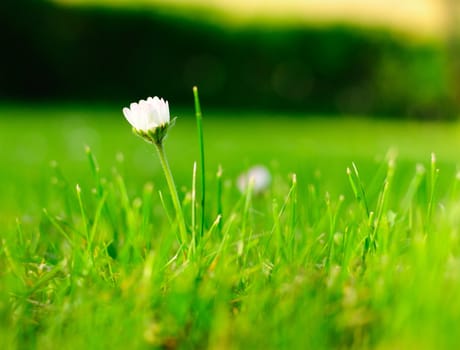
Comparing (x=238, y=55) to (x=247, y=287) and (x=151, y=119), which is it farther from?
(x=247, y=287)

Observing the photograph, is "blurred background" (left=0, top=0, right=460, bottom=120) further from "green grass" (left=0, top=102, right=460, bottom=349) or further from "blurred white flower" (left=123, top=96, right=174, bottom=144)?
"blurred white flower" (left=123, top=96, right=174, bottom=144)

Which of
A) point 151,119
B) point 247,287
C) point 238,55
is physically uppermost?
point 151,119

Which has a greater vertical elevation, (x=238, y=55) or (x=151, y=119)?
(x=151, y=119)

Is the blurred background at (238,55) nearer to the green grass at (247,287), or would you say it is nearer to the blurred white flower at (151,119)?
the green grass at (247,287)

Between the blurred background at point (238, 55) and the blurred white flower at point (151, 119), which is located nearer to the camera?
the blurred white flower at point (151, 119)

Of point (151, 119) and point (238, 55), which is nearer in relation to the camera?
point (151, 119)

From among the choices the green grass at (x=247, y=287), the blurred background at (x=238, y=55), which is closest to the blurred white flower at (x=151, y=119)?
the green grass at (x=247, y=287)

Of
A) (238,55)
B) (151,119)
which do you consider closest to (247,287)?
(151,119)
